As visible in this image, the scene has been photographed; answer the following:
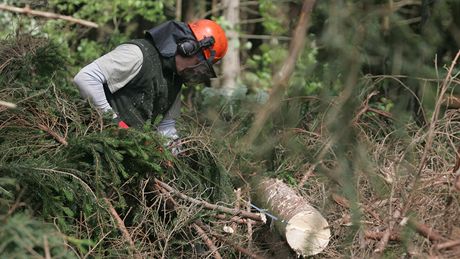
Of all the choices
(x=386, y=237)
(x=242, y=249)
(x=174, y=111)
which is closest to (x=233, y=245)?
(x=242, y=249)

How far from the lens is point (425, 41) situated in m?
3.56

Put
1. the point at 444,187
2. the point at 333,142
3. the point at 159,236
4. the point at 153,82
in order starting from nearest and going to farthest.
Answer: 1. the point at 333,142
2. the point at 444,187
3. the point at 159,236
4. the point at 153,82

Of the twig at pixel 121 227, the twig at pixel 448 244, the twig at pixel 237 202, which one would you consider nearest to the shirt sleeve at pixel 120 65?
the twig at pixel 121 227

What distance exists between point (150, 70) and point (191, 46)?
0.35 m

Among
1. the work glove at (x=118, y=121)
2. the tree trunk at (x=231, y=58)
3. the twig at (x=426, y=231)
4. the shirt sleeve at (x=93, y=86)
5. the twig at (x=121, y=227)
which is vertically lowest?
the tree trunk at (x=231, y=58)

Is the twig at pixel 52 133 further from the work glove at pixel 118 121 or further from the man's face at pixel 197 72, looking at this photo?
the man's face at pixel 197 72

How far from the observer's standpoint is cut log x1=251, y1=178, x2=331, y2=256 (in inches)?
180

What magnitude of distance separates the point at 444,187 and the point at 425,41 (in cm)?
92

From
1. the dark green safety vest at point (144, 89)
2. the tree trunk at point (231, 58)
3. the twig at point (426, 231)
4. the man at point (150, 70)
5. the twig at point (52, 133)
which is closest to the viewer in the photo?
the twig at point (426, 231)

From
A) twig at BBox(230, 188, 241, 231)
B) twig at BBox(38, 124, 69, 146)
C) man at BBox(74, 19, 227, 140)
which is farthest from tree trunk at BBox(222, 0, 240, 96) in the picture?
twig at BBox(38, 124, 69, 146)

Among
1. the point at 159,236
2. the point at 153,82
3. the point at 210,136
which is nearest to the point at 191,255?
the point at 159,236

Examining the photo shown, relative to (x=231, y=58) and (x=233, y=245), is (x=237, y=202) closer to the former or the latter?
(x=233, y=245)

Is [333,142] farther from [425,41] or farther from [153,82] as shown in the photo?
[153,82]

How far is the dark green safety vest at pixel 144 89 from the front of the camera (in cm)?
503
